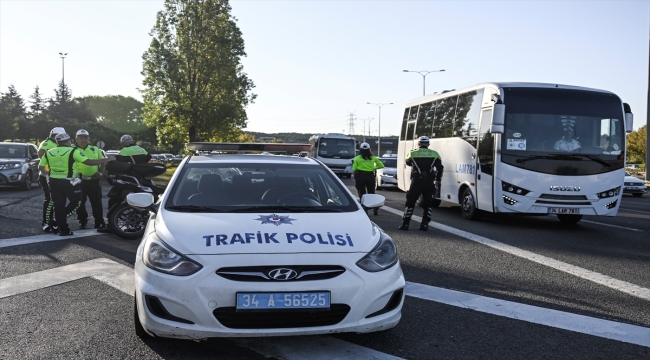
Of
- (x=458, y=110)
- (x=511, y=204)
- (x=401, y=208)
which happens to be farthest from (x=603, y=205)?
(x=401, y=208)

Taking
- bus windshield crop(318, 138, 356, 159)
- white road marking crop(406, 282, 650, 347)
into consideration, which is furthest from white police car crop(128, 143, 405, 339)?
bus windshield crop(318, 138, 356, 159)

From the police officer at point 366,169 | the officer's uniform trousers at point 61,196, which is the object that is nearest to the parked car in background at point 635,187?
the police officer at point 366,169

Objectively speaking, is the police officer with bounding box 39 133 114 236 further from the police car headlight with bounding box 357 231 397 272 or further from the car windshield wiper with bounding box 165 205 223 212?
the police car headlight with bounding box 357 231 397 272

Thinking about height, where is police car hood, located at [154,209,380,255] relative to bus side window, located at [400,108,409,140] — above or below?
below

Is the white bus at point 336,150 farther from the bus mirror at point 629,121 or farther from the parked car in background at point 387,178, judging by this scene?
the bus mirror at point 629,121

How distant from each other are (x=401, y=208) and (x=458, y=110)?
319 centimetres

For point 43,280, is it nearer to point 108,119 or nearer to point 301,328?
point 301,328

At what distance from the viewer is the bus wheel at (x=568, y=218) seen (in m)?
13.9

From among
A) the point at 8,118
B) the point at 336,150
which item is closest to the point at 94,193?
the point at 336,150

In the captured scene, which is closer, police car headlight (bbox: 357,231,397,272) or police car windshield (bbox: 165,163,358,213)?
police car headlight (bbox: 357,231,397,272)

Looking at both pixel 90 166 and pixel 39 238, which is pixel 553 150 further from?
pixel 39 238

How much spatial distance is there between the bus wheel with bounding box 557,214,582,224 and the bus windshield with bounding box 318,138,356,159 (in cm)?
2561

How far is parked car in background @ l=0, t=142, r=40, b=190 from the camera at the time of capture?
70.2 feet

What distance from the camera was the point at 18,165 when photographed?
2170 cm
